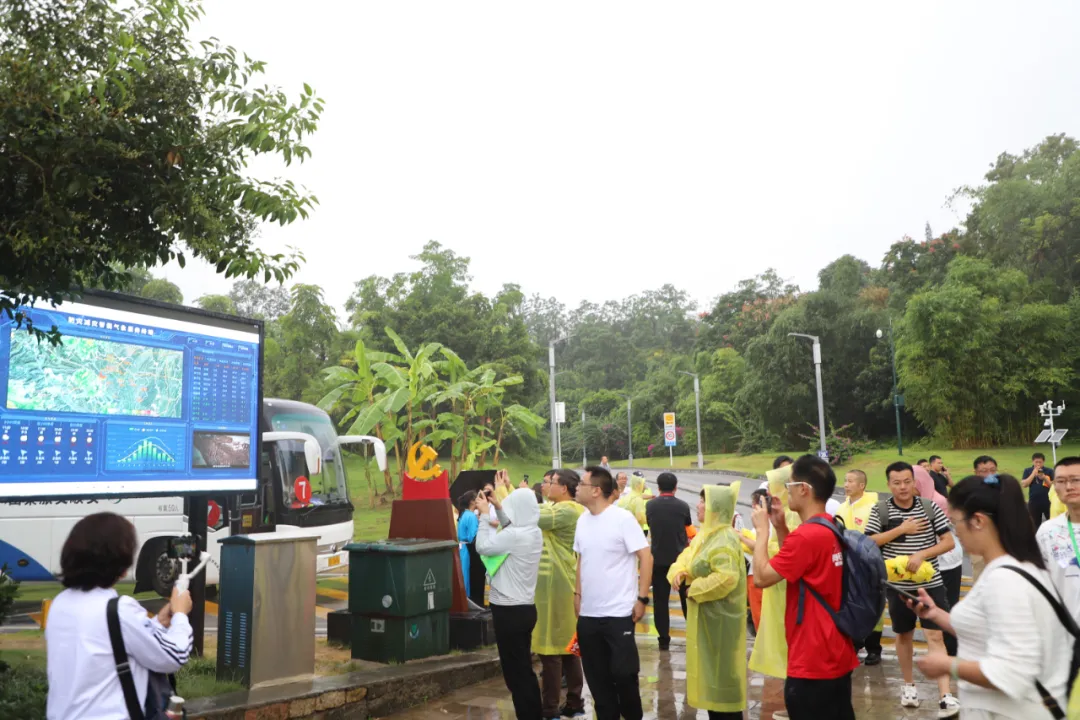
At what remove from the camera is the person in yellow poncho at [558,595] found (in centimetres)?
690

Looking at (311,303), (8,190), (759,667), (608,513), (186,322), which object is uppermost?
(311,303)

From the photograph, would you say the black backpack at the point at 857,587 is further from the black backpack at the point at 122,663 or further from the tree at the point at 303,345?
the tree at the point at 303,345

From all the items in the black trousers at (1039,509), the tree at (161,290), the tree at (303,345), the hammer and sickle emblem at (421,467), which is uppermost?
the tree at (161,290)

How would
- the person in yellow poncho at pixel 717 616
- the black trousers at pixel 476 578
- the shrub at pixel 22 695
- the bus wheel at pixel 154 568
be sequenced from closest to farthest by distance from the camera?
the shrub at pixel 22 695 < the person in yellow poncho at pixel 717 616 < the black trousers at pixel 476 578 < the bus wheel at pixel 154 568

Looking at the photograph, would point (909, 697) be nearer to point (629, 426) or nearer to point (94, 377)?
point (94, 377)

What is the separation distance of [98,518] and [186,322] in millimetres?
4316

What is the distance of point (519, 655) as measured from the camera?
6.02m

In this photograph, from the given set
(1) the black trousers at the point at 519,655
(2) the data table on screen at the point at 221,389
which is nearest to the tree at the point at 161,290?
(2) the data table on screen at the point at 221,389

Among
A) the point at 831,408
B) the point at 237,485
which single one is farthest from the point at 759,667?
the point at 831,408

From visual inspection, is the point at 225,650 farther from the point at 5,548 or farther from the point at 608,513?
the point at 5,548

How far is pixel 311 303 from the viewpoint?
127ft

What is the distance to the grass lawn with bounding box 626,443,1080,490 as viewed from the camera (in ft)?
121

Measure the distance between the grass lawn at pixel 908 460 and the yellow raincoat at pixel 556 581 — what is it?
2623 centimetres

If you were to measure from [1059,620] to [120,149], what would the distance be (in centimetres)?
525
